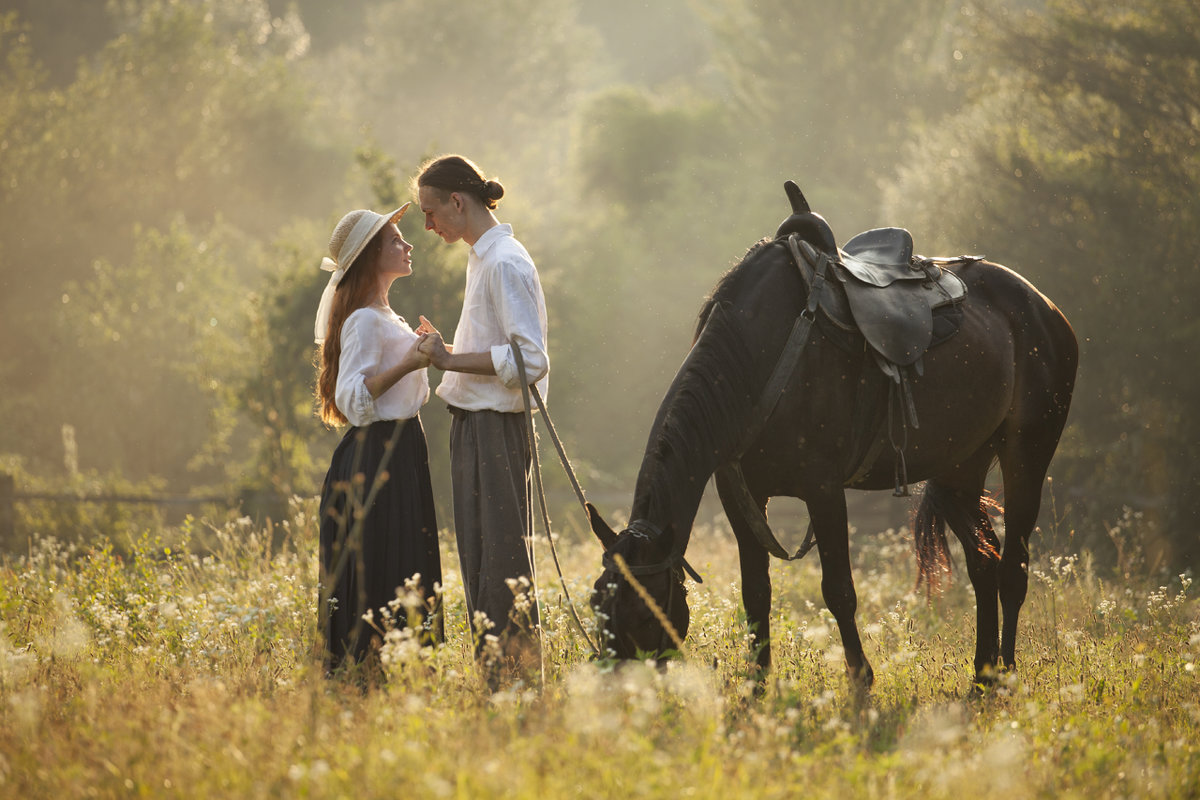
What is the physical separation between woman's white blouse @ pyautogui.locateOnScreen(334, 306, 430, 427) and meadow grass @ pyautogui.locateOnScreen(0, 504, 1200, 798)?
0.93 metres

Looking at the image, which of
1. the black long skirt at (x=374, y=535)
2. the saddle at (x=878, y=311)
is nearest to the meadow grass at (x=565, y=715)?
the black long skirt at (x=374, y=535)

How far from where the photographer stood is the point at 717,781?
263 cm

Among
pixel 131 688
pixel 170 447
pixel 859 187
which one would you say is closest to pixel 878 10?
pixel 859 187

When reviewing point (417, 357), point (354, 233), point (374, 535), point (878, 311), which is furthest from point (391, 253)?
point (878, 311)

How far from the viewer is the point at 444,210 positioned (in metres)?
4.06

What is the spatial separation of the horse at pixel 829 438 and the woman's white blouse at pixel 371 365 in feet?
3.37

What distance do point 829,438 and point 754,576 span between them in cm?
72

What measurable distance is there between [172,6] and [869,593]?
30542 millimetres

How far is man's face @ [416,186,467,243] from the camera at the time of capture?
4.05m

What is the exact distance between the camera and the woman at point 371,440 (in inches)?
157

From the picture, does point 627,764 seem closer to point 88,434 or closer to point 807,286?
→ point 807,286

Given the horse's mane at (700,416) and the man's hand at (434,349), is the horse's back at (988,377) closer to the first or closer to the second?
the horse's mane at (700,416)

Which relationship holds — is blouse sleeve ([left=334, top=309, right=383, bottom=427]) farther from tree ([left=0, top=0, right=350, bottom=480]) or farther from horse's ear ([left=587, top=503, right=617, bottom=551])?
tree ([left=0, top=0, right=350, bottom=480])

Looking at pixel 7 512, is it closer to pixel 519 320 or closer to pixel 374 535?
pixel 374 535
